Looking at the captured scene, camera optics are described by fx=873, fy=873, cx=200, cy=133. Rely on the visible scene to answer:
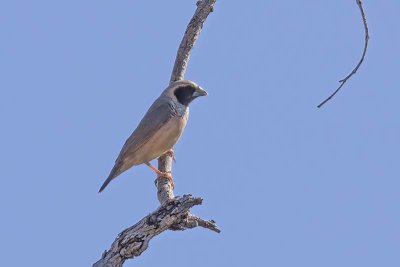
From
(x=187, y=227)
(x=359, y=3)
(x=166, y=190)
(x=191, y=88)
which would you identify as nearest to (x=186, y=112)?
(x=191, y=88)

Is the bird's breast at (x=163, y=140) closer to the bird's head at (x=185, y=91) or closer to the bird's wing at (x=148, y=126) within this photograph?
the bird's wing at (x=148, y=126)

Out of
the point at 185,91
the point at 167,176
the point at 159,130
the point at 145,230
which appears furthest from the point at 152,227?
the point at 185,91

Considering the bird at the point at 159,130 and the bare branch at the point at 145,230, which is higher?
the bird at the point at 159,130

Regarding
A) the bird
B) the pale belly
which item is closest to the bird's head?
the bird

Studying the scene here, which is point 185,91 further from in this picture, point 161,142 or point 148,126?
point 161,142

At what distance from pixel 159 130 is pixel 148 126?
0.58 feet

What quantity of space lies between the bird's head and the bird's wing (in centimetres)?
14

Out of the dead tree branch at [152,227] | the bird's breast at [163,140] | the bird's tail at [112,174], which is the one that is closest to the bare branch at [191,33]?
the bird's breast at [163,140]

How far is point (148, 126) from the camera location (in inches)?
389

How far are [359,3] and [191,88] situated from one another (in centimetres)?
347

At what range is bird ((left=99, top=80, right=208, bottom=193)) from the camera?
9688 millimetres

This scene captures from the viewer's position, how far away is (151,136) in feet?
31.8

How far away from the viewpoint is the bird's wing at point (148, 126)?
9766 millimetres

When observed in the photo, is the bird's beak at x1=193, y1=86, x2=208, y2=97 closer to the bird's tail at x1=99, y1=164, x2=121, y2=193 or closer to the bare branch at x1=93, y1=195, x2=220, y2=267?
the bird's tail at x1=99, y1=164, x2=121, y2=193
